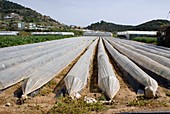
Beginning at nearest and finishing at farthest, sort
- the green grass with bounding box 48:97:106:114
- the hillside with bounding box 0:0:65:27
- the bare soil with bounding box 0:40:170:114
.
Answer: the green grass with bounding box 48:97:106:114 → the bare soil with bounding box 0:40:170:114 → the hillside with bounding box 0:0:65:27

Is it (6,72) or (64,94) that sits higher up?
(6,72)

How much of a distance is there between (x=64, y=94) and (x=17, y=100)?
104 centimetres

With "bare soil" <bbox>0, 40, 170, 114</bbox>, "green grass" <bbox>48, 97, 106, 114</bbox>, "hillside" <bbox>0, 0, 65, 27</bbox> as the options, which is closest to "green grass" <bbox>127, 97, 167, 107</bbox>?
"bare soil" <bbox>0, 40, 170, 114</bbox>

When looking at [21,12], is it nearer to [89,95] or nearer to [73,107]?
[89,95]

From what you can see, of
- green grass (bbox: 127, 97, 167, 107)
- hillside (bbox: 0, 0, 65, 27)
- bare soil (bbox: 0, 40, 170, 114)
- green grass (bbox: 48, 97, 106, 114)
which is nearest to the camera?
green grass (bbox: 48, 97, 106, 114)

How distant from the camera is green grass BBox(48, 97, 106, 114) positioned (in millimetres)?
4099

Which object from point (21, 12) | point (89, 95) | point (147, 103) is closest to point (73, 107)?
point (89, 95)

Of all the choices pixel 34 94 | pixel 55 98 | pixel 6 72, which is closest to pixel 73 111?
pixel 55 98

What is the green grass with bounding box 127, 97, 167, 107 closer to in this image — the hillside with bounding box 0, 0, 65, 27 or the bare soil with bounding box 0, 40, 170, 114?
the bare soil with bounding box 0, 40, 170, 114

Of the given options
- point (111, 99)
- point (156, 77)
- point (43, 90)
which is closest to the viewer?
point (111, 99)

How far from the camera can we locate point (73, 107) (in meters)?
4.27

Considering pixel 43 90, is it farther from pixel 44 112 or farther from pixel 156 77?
pixel 156 77

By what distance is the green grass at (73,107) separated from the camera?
13.4 feet

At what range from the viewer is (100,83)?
543 centimetres
